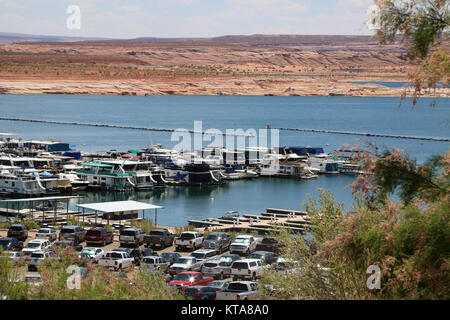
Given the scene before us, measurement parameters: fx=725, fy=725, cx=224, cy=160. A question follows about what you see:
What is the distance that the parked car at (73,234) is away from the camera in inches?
990

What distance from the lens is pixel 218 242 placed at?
2525 centimetres

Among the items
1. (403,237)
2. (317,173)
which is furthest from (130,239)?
(317,173)

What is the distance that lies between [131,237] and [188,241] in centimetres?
209

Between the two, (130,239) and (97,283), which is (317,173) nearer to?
(130,239)

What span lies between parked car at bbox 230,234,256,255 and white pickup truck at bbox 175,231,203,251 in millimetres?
1341

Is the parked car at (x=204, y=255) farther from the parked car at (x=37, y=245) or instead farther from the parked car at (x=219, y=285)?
the parked car at (x=37, y=245)

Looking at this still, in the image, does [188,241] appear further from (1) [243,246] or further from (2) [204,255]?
(2) [204,255]

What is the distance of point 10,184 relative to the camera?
47156mm

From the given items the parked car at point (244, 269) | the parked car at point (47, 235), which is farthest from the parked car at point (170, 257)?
the parked car at point (47, 235)

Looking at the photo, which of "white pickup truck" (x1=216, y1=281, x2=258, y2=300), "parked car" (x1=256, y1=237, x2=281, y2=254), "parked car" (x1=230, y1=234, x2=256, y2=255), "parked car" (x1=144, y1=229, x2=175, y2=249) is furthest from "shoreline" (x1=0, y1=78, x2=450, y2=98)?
"white pickup truck" (x1=216, y1=281, x2=258, y2=300)

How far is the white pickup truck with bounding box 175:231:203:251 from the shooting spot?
998 inches

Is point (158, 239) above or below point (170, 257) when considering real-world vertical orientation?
below

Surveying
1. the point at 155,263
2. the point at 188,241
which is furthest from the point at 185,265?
the point at 188,241
